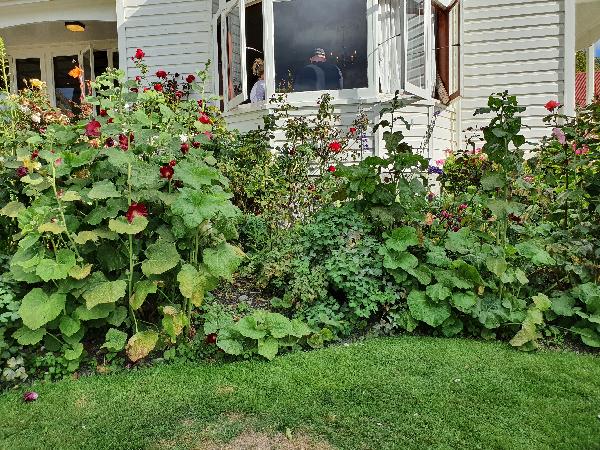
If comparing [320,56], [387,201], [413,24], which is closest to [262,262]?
[387,201]

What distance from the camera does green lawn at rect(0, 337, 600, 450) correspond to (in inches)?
88.9

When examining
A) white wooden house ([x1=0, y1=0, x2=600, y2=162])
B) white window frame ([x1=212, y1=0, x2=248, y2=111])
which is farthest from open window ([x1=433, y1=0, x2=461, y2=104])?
white window frame ([x1=212, y1=0, x2=248, y2=111])

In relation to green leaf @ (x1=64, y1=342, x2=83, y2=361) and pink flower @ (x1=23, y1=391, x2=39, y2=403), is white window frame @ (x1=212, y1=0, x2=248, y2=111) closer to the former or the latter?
green leaf @ (x1=64, y1=342, x2=83, y2=361)

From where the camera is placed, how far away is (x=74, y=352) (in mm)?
2877

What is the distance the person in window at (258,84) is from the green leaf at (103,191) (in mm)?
3987

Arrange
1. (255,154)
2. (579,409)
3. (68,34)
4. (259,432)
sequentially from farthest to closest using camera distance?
(68,34) < (255,154) < (579,409) < (259,432)

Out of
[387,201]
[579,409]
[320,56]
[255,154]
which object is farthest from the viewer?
[320,56]

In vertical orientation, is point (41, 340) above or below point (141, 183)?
below

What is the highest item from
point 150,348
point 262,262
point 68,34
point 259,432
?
point 68,34

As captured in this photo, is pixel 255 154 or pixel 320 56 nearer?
pixel 255 154

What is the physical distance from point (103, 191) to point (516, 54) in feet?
20.3

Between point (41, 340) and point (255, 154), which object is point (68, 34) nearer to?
point (255, 154)

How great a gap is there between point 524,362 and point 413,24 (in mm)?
4884

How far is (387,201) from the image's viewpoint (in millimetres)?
3473
